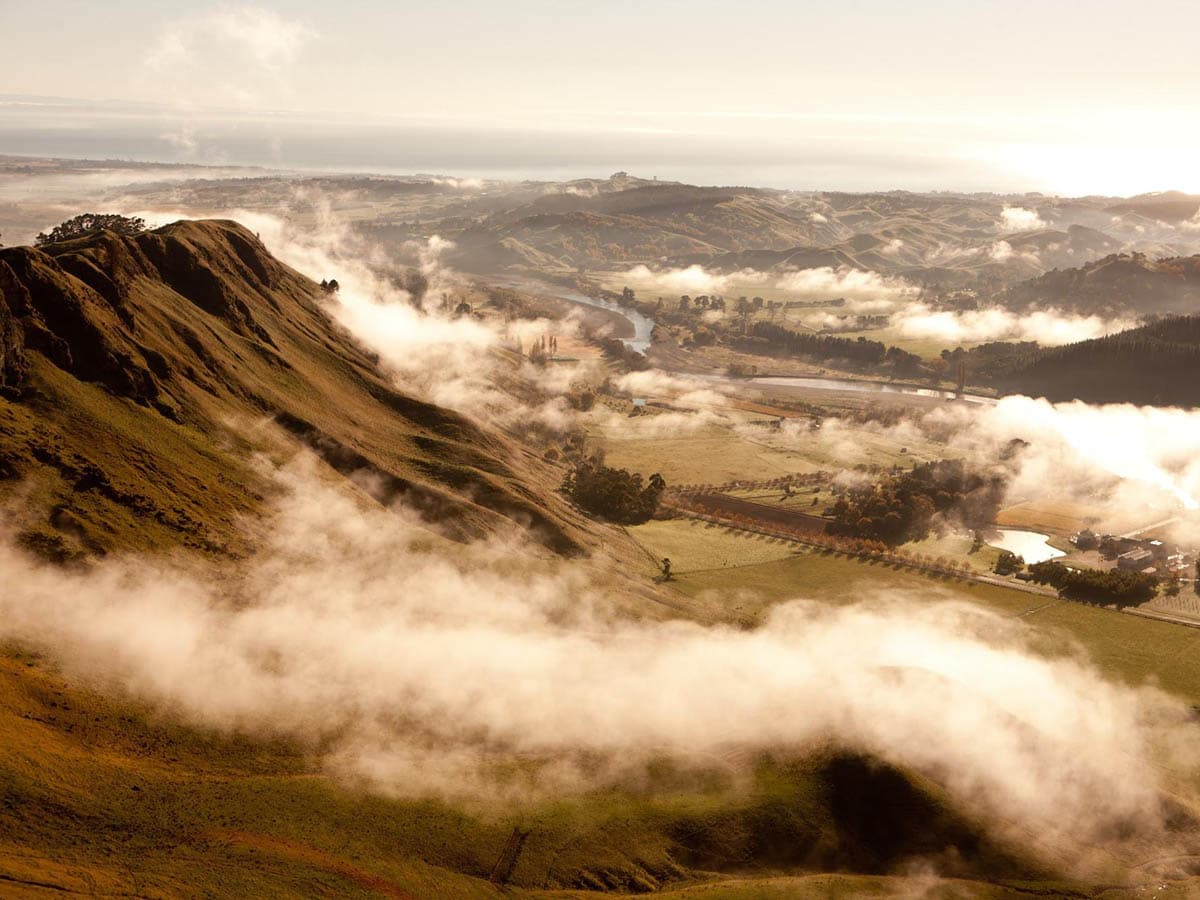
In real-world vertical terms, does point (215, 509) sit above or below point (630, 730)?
above

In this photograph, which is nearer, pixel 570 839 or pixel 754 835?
pixel 570 839

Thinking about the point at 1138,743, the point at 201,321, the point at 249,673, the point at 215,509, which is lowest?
the point at 1138,743

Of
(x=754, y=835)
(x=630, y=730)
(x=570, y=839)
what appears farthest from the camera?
(x=630, y=730)

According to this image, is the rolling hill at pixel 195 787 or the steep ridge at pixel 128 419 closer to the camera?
the rolling hill at pixel 195 787


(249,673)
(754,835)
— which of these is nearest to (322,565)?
(249,673)

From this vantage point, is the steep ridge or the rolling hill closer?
the rolling hill

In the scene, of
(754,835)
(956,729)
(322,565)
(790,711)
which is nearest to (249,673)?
(322,565)

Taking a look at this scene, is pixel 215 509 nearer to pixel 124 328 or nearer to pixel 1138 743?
pixel 124 328

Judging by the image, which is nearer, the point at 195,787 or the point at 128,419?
the point at 195,787

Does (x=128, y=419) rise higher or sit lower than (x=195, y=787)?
higher

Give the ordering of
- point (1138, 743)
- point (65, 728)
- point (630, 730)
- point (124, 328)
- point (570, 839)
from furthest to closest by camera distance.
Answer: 1. point (124, 328)
2. point (1138, 743)
3. point (630, 730)
4. point (570, 839)
5. point (65, 728)
